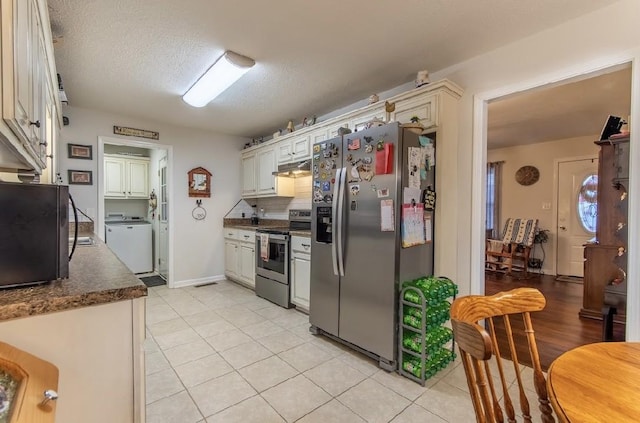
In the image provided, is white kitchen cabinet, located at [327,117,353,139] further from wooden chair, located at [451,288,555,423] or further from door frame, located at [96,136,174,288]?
door frame, located at [96,136,174,288]

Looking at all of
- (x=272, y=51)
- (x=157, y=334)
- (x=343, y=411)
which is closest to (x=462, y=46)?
(x=272, y=51)

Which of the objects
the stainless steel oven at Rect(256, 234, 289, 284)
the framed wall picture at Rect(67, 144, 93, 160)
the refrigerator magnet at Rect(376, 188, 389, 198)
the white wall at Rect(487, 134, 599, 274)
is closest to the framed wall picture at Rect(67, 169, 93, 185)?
the framed wall picture at Rect(67, 144, 93, 160)

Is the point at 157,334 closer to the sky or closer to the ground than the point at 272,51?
closer to the ground

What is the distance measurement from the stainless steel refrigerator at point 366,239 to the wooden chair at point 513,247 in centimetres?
390

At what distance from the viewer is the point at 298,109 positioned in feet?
12.2

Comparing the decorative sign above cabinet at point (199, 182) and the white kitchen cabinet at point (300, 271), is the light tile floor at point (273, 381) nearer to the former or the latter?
the white kitchen cabinet at point (300, 271)

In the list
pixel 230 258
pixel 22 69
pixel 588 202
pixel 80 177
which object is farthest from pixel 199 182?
pixel 588 202

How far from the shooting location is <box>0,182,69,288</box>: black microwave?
3.12ft

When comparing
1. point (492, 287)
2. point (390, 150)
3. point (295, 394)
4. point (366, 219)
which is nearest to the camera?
point (295, 394)

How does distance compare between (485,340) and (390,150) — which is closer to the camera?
(485,340)

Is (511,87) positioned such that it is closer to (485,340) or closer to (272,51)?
(272,51)

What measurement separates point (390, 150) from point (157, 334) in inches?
108

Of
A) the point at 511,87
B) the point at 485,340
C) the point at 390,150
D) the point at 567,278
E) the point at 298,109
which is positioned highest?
the point at 298,109

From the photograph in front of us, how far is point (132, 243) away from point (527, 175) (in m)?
7.60
